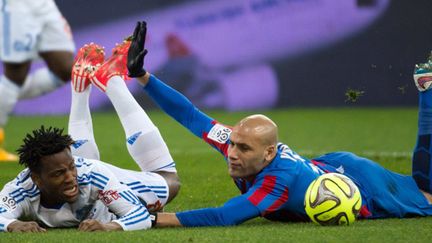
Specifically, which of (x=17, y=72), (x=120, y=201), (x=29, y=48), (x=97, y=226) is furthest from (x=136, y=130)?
(x=29, y=48)

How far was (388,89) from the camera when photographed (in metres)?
17.2

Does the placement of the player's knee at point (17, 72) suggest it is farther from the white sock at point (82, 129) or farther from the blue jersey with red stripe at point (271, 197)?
the blue jersey with red stripe at point (271, 197)

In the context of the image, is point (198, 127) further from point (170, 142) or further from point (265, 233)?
point (170, 142)

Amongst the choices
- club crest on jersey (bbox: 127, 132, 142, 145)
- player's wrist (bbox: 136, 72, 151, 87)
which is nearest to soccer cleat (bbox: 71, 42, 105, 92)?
player's wrist (bbox: 136, 72, 151, 87)

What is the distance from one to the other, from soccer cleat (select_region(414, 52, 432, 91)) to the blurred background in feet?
30.9

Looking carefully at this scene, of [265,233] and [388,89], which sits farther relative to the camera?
[388,89]

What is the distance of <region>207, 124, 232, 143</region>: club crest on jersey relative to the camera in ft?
24.2

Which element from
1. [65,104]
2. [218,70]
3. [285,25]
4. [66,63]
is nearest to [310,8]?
[285,25]

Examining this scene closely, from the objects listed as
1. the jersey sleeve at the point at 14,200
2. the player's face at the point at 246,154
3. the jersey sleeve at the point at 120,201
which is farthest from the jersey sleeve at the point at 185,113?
the jersey sleeve at the point at 14,200

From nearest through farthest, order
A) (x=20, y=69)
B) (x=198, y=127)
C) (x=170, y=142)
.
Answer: (x=198, y=127) → (x=20, y=69) → (x=170, y=142)

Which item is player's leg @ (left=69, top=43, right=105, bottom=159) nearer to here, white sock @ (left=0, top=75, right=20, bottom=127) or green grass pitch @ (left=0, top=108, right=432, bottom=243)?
green grass pitch @ (left=0, top=108, right=432, bottom=243)

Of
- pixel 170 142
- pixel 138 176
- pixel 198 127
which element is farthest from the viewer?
pixel 170 142

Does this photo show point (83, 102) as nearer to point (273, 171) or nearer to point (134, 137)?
point (134, 137)

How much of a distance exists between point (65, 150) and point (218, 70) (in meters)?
10.9
